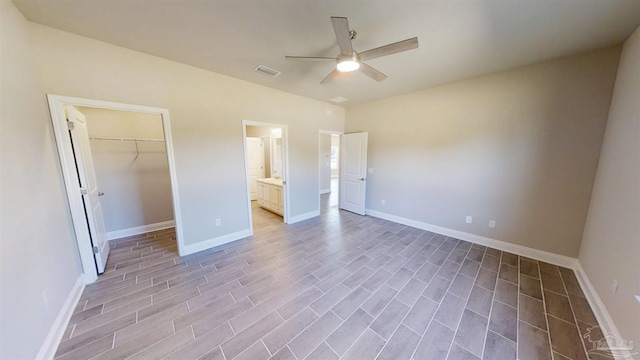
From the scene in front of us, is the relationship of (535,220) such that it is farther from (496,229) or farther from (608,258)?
(608,258)

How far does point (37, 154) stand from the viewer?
1764 mm

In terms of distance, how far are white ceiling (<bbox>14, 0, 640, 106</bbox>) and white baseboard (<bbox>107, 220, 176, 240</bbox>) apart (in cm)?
280

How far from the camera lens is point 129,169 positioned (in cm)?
368

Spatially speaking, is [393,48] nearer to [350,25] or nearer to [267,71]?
[350,25]

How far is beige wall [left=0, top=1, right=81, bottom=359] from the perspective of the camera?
1.28 metres

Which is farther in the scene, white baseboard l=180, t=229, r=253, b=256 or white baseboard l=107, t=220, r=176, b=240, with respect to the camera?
white baseboard l=107, t=220, r=176, b=240

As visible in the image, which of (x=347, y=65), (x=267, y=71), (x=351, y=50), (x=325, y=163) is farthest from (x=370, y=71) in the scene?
(x=325, y=163)

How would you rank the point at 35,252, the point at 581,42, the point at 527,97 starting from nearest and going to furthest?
1. the point at 35,252
2. the point at 581,42
3. the point at 527,97

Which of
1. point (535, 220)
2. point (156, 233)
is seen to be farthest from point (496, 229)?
point (156, 233)

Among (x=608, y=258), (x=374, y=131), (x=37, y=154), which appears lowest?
(x=608, y=258)

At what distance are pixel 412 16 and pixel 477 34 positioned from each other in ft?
2.74

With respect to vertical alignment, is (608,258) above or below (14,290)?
below

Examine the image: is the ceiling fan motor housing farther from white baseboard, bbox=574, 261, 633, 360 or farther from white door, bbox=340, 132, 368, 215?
white baseboard, bbox=574, 261, 633, 360

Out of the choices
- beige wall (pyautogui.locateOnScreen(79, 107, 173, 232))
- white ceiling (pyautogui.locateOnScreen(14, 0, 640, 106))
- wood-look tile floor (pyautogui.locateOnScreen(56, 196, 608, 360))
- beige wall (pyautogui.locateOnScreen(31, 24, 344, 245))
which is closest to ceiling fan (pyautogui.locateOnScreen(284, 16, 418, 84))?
white ceiling (pyautogui.locateOnScreen(14, 0, 640, 106))
